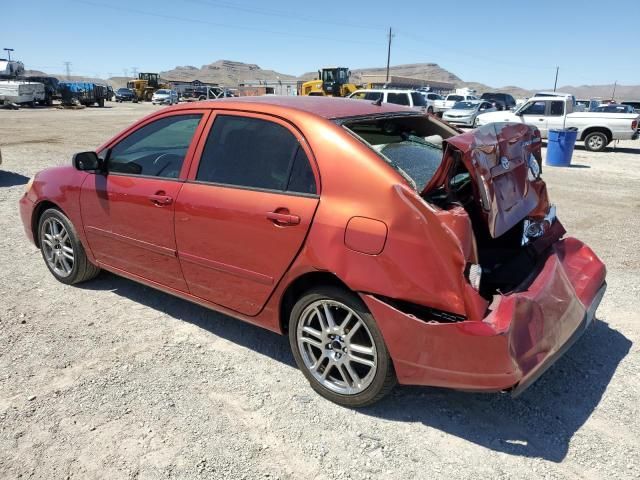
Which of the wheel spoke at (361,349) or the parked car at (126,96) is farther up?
the parked car at (126,96)

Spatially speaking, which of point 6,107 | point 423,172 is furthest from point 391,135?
point 6,107

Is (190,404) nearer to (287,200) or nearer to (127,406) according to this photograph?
(127,406)

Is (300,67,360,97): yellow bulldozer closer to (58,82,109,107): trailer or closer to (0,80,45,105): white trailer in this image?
(0,80,45,105): white trailer

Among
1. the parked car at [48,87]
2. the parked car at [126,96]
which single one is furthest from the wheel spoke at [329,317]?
the parked car at [126,96]

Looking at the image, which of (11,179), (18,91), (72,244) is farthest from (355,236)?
(18,91)

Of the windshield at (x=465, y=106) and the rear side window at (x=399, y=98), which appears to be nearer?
the rear side window at (x=399, y=98)

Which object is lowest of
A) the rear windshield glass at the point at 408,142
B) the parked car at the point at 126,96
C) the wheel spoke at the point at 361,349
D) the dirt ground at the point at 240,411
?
the dirt ground at the point at 240,411

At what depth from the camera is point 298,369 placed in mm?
3338

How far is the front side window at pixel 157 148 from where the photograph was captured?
357 cm

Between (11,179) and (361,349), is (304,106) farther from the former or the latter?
(11,179)

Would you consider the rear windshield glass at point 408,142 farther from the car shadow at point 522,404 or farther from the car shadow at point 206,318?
the car shadow at point 206,318

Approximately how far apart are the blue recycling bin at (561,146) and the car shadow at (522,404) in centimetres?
1055

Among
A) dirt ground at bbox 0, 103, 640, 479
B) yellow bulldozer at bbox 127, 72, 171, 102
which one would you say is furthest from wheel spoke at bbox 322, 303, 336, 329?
yellow bulldozer at bbox 127, 72, 171, 102

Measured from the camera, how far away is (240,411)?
2.90 meters
